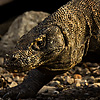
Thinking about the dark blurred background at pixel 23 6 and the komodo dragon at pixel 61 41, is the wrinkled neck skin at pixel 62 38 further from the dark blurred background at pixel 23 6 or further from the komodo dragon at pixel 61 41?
the dark blurred background at pixel 23 6

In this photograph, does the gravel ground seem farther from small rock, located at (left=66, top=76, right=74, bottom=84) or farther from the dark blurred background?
the dark blurred background

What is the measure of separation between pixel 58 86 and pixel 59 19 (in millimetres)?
1296

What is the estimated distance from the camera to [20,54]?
6.04ft

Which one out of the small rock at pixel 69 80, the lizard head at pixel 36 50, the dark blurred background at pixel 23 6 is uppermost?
the dark blurred background at pixel 23 6

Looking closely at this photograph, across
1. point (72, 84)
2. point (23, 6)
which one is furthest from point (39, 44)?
point (23, 6)

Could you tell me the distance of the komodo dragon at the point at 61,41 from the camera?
6.09 feet

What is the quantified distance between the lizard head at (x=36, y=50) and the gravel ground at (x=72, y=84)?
740mm

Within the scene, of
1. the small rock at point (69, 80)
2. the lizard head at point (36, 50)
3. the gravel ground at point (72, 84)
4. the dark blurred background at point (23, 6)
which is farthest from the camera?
the dark blurred background at point (23, 6)

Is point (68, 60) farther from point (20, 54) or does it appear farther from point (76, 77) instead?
point (76, 77)

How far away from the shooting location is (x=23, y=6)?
227 inches

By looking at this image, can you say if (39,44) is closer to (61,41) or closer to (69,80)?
(61,41)

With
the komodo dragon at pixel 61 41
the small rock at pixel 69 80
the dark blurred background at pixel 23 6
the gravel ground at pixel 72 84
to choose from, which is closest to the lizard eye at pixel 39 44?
the komodo dragon at pixel 61 41

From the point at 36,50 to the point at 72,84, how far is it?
134cm

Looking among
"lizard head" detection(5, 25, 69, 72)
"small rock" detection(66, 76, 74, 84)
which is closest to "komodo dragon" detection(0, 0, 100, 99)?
"lizard head" detection(5, 25, 69, 72)
